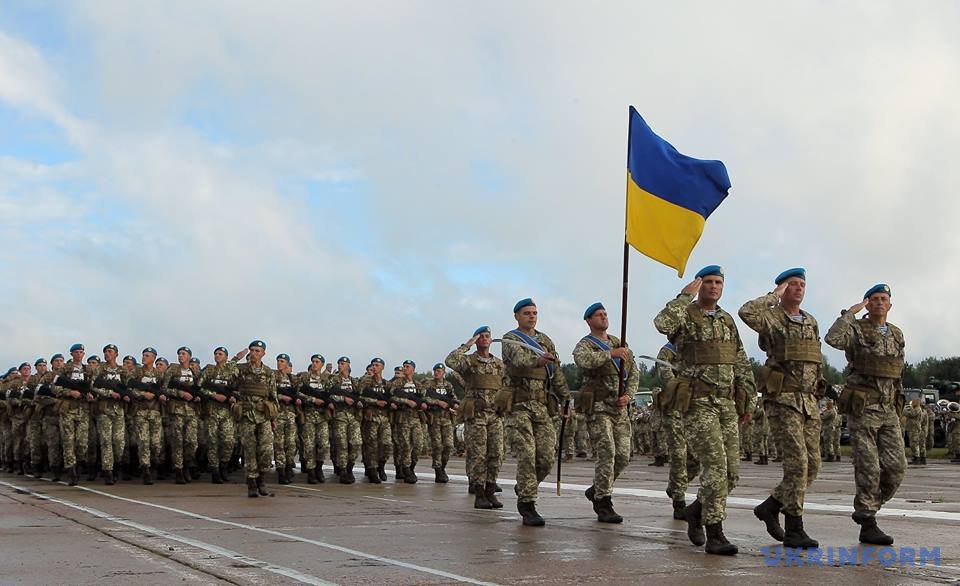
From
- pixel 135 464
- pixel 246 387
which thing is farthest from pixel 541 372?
pixel 135 464

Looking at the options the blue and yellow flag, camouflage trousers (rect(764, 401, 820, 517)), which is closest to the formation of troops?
camouflage trousers (rect(764, 401, 820, 517))

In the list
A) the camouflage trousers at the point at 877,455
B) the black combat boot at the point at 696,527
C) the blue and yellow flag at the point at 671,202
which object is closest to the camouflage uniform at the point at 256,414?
the blue and yellow flag at the point at 671,202

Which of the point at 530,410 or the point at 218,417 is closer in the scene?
the point at 530,410

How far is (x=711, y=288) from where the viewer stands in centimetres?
842

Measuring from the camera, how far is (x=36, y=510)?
1227 centimetres

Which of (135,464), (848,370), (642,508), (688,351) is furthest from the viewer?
(135,464)

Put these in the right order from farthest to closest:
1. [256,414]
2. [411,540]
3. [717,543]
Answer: [256,414]
[411,540]
[717,543]

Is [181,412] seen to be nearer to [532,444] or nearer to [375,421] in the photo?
[375,421]

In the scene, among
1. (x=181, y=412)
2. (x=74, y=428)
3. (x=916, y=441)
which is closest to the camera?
(x=74, y=428)

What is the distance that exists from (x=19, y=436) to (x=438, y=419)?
933 centimetres

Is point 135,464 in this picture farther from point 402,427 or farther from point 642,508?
point 642,508

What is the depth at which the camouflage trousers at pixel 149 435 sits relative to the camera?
18188mm

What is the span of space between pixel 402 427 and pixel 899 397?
36.7 ft

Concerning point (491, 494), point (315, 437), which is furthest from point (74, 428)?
point (491, 494)
